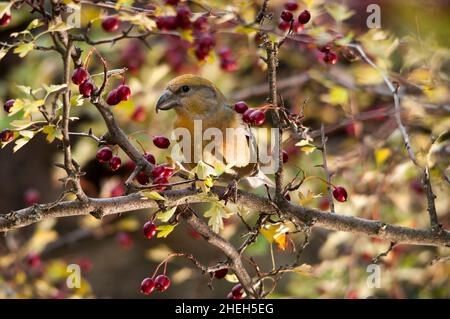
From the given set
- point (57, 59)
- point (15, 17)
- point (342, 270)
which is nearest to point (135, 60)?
point (57, 59)

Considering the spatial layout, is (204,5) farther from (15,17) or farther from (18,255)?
(18,255)

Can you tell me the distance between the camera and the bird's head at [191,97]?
295 cm

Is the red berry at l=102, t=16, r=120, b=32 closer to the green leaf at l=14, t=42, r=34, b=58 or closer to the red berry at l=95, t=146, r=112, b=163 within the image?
the green leaf at l=14, t=42, r=34, b=58

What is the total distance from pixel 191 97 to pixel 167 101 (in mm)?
123

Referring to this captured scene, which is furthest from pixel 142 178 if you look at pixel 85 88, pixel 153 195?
pixel 85 88

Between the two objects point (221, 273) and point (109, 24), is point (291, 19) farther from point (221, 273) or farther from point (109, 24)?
point (221, 273)

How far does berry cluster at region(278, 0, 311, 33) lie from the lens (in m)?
2.00

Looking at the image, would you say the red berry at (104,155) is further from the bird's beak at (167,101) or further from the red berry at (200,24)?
the bird's beak at (167,101)

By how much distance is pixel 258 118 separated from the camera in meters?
1.95

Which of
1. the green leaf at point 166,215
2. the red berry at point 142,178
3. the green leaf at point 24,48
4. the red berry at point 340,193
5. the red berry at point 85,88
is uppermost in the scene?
the green leaf at point 24,48

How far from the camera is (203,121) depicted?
2986 mm

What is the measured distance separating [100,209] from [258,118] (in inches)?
21.1

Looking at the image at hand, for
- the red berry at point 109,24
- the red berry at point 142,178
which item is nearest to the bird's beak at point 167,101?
the red berry at point 142,178

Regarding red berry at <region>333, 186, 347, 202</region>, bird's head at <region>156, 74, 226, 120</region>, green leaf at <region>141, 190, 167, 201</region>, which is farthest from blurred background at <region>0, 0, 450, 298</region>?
green leaf at <region>141, 190, 167, 201</region>
